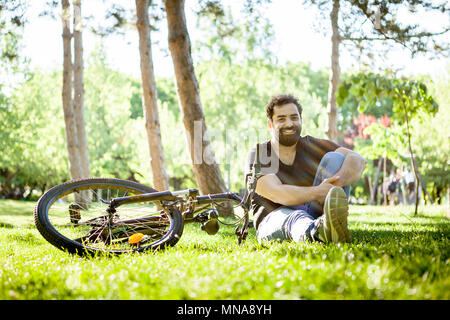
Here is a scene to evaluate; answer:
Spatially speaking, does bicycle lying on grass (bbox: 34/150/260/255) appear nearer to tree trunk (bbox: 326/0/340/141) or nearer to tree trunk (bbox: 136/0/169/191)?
tree trunk (bbox: 136/0/169/191)

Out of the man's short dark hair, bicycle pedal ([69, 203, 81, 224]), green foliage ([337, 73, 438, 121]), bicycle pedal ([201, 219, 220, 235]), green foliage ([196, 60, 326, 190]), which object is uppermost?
green foliage ([196, 60, 326, 190])

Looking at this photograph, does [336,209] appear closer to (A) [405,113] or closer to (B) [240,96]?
(A) [405,113]

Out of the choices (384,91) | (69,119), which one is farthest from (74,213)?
(69,119)

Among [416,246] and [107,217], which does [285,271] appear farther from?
[107,217]

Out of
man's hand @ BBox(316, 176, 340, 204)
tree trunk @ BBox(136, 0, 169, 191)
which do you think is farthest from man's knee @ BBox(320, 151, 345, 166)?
tree trunk @ BBox(136, 0, 169, 191)

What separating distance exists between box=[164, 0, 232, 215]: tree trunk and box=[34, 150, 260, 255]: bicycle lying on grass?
3194 mm

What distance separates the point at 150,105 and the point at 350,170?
6473 millimetres

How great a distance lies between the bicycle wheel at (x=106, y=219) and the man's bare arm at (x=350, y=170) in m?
1.52

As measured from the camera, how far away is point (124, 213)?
4.01 metres

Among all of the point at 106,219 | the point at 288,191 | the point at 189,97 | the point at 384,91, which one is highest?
the point at 384,91

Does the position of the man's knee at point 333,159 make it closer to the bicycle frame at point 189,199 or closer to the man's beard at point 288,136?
the man's beard at point 288,136

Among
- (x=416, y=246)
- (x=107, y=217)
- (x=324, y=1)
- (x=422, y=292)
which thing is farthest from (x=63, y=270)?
(x=324, y=1)

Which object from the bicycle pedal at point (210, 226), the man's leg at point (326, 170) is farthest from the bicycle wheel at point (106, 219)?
the man's leg at point (326, 170)

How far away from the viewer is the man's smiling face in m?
4.43
